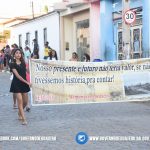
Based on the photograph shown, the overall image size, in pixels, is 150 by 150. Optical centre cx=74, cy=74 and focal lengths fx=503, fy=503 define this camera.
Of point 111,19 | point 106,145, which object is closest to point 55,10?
point 111,19

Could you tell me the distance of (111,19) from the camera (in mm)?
24953

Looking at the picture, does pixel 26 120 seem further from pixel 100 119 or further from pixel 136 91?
pixel 136 91

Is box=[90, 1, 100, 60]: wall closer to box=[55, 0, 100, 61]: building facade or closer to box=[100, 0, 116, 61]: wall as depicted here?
box=[55, 0, 100, 61]: building facade

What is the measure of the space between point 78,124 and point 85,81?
1309mm

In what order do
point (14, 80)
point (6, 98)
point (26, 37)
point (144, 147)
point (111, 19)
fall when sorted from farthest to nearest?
point (26, 37) → point (111, 19) → point (6, 98) → point (14, 80) → point (144, 147)

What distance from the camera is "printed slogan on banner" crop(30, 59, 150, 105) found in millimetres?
11672

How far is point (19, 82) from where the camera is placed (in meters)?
11.3

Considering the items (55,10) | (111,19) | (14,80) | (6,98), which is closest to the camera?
(14,80)

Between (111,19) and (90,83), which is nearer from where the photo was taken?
(90,83)

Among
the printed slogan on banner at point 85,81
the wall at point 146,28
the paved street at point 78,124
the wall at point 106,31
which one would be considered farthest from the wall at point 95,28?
the printed slogan on banner at point 85,81

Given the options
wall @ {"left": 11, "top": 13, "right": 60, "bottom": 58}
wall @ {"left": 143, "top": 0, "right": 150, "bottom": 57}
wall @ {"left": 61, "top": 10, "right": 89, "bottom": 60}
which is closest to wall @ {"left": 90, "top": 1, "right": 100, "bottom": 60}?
wall @ {"left": 61, "top": 10, "right": 89, "bottom": 60}

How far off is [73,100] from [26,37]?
98.6 feet

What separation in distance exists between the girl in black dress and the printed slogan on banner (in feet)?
1.01

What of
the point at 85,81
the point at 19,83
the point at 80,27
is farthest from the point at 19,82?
the point at 80,27
